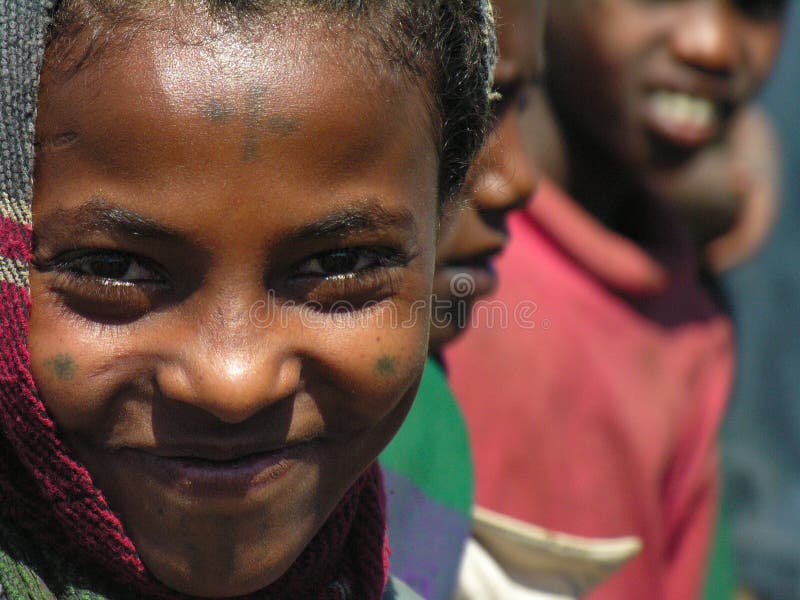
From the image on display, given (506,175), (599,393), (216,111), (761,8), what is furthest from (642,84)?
(216,111)

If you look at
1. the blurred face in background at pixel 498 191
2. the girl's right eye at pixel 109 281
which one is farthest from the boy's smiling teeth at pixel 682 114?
the girl's right eye at pixel 109 281

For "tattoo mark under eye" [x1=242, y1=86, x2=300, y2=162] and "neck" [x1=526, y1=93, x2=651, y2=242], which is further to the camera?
"neck" [x1=526, y1=93, x2=651, y2=242]

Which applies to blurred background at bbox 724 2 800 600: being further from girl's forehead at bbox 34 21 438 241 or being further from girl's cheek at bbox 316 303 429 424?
girl's forehead at bbox 34 21 438 241

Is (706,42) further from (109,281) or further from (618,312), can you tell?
(109,281)

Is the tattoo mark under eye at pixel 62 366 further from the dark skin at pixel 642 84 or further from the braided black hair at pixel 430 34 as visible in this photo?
the dark skin at pixel 642 84

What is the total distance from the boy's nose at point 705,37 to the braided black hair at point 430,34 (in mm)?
1338

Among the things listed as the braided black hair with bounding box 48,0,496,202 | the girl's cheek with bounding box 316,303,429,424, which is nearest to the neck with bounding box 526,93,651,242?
the braided black hair with bounding box 48,0,496,202

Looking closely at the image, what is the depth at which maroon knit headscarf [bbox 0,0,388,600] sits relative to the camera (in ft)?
3.03

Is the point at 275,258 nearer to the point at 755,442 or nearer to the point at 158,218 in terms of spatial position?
the point at 158,218

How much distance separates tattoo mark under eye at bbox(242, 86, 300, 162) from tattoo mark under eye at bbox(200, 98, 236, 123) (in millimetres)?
15

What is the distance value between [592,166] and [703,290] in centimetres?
59

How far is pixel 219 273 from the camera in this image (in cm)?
95

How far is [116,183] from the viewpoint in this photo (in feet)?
3.02

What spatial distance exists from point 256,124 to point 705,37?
1717 mm
